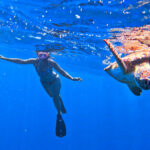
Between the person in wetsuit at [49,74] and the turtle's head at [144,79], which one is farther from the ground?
the turtle's head at [144,79]

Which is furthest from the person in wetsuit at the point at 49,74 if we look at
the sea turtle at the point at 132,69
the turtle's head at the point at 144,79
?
the turtle's head at the point at 144,79

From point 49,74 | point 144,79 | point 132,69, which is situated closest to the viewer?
point 144,79

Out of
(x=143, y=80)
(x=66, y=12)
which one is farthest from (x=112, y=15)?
(x=143, y=80)

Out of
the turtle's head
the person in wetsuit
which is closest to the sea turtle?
the turtle's head

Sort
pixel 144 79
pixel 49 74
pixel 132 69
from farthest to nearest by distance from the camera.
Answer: pixel 49 74 → pixel 132 69 → pixel 144 79

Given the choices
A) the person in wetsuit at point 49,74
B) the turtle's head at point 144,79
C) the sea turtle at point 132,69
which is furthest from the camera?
the person in wetsuit at point 49,74

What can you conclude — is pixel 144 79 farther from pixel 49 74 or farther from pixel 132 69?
pixel 49 74

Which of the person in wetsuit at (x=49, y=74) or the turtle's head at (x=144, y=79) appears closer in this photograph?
the turtle's head at (x=144, y=79)

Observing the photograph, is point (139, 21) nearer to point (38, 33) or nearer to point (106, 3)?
point (106, 3)

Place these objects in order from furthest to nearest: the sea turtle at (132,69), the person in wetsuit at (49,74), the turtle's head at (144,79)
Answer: the person in wetsuit at (49,74)
the sea turtle at (132,69)
the turtle's head at (144,79)

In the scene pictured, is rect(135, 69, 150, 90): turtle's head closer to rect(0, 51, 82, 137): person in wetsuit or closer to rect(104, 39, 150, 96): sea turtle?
rect(104, 39, 150, 96): sea turtle

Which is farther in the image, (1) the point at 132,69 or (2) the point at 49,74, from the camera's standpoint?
(2) the point at 49,74

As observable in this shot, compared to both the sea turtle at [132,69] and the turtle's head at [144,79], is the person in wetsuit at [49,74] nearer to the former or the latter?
the sea turtle at [132,69]

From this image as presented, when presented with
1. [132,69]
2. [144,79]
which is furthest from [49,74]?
[144,79]
